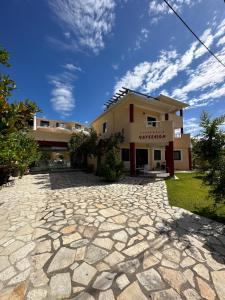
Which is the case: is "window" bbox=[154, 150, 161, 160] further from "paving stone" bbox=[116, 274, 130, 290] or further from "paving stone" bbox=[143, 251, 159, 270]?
"paving stone" bbox=[116, 274, 130, 290]

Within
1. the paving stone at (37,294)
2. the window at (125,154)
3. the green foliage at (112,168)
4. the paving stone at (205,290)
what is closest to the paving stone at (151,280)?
the paving stone at (205,290)

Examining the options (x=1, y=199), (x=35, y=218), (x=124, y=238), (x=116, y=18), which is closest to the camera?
(x=124, y=238)

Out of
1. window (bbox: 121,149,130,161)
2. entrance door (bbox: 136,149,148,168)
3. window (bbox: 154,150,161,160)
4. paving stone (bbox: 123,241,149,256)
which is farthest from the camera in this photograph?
window (bbox: 154,150,161,160)

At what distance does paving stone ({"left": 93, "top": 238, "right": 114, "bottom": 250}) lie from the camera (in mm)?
3799

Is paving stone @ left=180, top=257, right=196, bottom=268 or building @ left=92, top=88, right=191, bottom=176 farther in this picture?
building @ left=92, top=88, right=191, bottom=176

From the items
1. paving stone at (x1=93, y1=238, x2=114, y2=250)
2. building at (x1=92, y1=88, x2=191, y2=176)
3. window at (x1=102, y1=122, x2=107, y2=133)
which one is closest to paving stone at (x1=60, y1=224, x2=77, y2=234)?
paving stone at (x1=93, y1=238, x2=114, y2=250)

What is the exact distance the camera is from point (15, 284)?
269cm

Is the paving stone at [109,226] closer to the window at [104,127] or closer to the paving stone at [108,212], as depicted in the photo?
the paving stone at [108,212]

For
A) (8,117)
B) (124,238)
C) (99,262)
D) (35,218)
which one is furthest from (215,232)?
(8,117)

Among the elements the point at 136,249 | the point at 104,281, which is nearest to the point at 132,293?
the point at 104,281

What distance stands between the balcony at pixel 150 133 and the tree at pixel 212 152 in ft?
25.8

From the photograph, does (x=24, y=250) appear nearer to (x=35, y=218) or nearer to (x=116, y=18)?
(x=35, y=218)

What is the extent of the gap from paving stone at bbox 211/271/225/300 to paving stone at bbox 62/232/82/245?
3.00 m

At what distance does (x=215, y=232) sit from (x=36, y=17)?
34.9 ft
